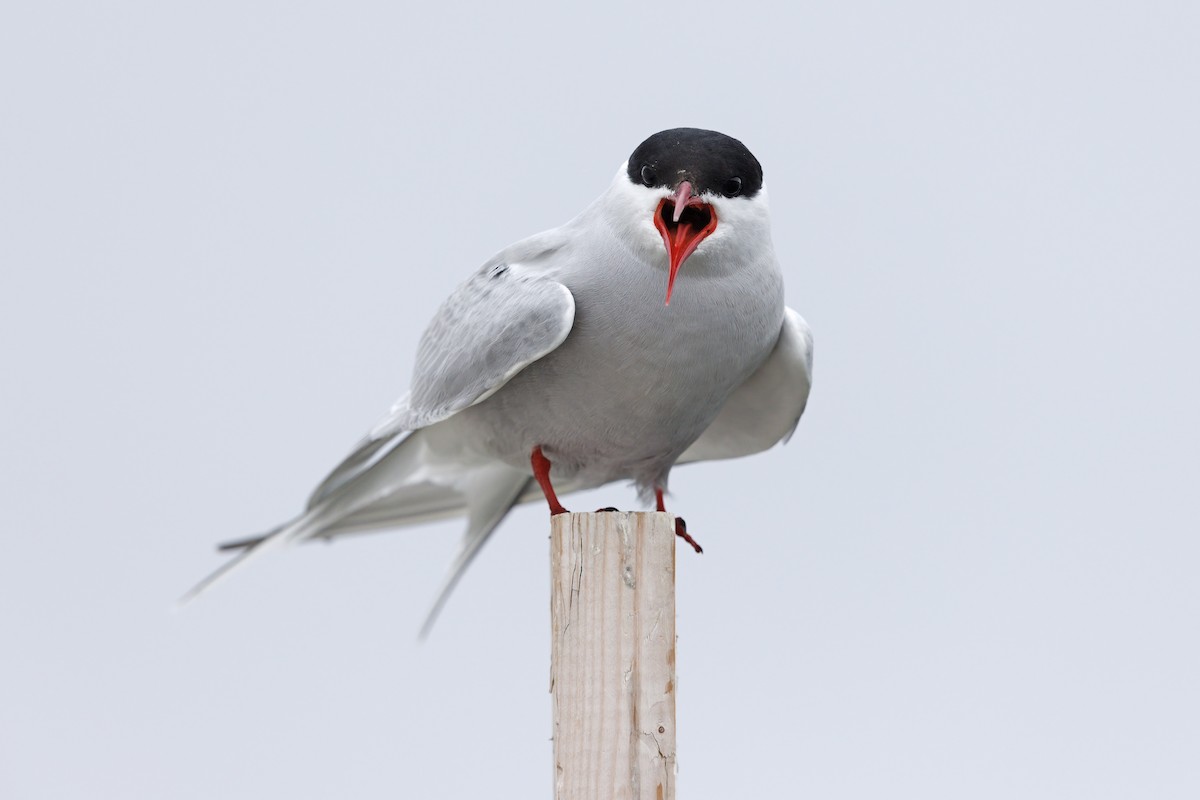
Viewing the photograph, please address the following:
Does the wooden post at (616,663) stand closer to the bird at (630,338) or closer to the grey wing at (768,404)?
the bird at (630,338)

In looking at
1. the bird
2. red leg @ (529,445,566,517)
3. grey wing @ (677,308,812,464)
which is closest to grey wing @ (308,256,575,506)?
the bird

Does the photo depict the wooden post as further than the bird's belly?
No

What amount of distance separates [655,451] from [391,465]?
41.6 inches

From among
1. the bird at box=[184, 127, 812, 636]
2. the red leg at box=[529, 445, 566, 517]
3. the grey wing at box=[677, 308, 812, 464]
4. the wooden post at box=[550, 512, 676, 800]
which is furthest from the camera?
the grey wing at box=[677, 308, 812, 464]

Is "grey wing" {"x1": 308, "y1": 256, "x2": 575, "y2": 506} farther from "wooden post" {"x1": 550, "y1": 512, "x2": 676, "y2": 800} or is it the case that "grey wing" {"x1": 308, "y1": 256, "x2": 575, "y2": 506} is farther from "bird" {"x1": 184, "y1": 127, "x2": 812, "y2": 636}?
"wooden post" {"x1": 550, "y1": 512, "x2": 676, "y2": 800}

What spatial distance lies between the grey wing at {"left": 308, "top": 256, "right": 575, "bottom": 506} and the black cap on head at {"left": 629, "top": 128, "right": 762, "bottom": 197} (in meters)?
0.41

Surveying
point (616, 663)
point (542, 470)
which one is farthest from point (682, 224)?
point (616, 663)

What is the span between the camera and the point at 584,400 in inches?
168

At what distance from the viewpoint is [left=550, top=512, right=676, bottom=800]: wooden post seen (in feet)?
11.4

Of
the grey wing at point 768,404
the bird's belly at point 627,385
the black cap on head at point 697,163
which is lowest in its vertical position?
the bird's belly at point 627,385

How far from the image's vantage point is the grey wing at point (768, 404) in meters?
4.55

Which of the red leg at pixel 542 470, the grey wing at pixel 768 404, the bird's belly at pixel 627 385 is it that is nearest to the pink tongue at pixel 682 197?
the bird's belly at pixel 627 385

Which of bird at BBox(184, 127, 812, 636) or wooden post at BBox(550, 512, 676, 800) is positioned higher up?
bird at BBox(184, 127, 812, 636)

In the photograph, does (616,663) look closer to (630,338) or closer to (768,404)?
(630,338)
